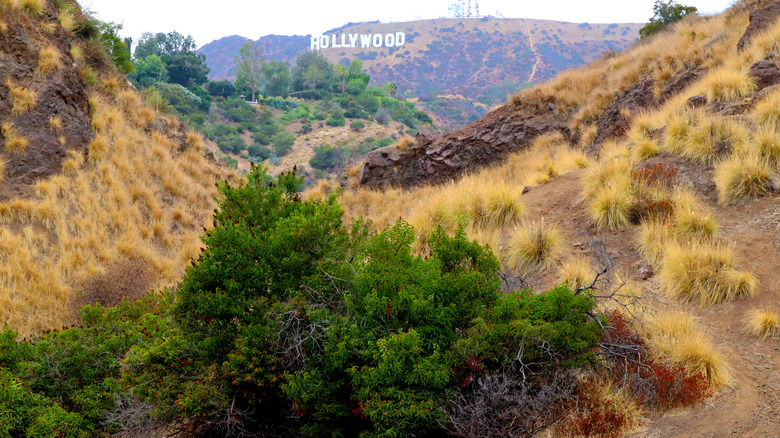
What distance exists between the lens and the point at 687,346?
14.8ft

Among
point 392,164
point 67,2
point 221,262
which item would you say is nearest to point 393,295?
point 221,262

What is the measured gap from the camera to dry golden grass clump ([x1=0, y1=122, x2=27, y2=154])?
10938mm

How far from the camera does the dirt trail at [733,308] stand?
372 centimetres

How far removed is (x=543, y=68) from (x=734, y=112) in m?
105

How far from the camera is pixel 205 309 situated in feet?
15.1

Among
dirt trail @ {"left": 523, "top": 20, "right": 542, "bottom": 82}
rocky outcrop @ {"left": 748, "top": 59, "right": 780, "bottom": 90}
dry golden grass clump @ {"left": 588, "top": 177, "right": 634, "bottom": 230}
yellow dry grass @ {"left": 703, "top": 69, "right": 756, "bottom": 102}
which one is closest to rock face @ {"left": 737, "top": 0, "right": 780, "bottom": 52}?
rocky outcrop @ {"left": 748, "top": 59, "right": 780, "bottom": 90}

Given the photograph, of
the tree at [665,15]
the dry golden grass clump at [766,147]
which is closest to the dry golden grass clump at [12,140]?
the dry golden grass clump at [766,147]

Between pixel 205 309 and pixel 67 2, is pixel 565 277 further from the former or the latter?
pixel 67 2

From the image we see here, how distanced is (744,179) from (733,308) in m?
2.62

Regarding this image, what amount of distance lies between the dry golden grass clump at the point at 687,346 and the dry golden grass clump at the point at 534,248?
212 centimetres

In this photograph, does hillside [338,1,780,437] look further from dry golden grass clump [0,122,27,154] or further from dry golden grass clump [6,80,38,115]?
dry golden grass clump [6,80,38,115]

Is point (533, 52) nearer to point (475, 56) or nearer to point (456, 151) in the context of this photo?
point (475, 56)

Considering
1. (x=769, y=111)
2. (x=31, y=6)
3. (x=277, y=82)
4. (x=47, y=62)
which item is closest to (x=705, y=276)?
(x=769, y=111)

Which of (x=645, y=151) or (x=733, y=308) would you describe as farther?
(x=645, y=151)
